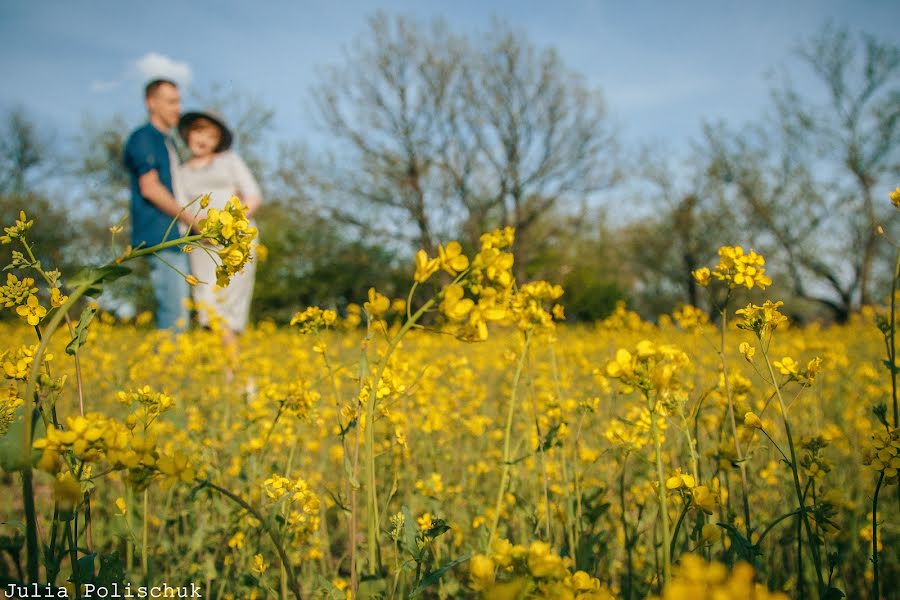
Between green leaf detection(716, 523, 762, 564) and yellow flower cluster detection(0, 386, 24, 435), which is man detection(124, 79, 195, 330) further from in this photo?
green leaf detection(716, 523, 762, 564)

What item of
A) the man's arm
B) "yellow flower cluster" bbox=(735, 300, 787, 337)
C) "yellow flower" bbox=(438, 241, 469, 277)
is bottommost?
"yellow flower cluster" bbox=(735, 300, 787, 337)

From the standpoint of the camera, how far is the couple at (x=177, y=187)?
4.45m

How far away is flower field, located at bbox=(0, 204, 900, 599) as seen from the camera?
1039mm

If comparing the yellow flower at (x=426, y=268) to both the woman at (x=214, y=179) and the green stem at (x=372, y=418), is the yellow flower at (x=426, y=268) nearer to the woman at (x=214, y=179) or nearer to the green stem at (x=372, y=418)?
the green stem at (x=372, y=418)

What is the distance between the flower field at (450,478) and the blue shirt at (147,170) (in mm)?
A: 965

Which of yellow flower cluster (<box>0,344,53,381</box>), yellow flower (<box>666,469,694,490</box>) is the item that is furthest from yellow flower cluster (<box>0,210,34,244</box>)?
yellow flower (<box>666,469,694,490</box>)

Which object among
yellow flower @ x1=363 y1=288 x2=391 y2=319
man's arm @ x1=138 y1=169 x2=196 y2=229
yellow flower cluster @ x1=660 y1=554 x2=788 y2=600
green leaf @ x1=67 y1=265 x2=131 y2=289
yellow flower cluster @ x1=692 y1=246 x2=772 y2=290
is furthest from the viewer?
man's arm @ x1=138 y1=169 x2=196 y2=229

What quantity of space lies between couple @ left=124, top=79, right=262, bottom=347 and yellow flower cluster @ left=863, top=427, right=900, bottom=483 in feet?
12.2

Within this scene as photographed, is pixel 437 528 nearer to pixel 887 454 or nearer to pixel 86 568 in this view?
pixel 86 568

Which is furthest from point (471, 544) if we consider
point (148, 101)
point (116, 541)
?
point (148, 101)

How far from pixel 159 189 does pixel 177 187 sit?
52 cm

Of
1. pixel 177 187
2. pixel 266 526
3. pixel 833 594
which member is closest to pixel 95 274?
pixel 266 526

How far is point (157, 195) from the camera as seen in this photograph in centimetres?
430

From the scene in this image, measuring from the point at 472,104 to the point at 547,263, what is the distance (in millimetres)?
9178
